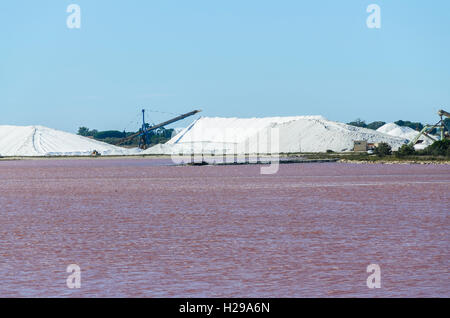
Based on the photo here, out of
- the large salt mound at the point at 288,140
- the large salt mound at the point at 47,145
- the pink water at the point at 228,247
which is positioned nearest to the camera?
the pink water at the point at 228,247

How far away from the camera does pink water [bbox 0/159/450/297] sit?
14.0 metres

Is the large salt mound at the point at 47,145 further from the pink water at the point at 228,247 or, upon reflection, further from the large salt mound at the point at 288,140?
the pink water at the point at 228,247

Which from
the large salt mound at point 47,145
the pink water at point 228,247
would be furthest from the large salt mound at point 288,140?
the pink water at point 228,247

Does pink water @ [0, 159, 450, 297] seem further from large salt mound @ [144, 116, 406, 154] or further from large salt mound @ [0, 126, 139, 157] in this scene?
large salt mound @ [0, 126, 139, 157]

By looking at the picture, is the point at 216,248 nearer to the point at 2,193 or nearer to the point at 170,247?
the point at 170,247

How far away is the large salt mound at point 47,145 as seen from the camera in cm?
17579

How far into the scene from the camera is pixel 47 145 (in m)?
185

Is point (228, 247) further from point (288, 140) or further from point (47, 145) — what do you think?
point (47, 145)

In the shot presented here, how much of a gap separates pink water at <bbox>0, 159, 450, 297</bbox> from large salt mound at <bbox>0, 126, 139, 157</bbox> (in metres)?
140

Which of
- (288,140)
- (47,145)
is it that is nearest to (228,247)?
(288,140)

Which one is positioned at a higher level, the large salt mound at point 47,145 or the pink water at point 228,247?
the large salt mound at point 47,145

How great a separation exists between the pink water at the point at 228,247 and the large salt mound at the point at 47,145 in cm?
13966

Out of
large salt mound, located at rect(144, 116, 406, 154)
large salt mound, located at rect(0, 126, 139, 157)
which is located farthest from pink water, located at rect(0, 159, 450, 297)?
large salt mound, located at rect(0, 126, 139, 157)

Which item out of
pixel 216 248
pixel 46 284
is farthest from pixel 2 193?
pixel 46 284
